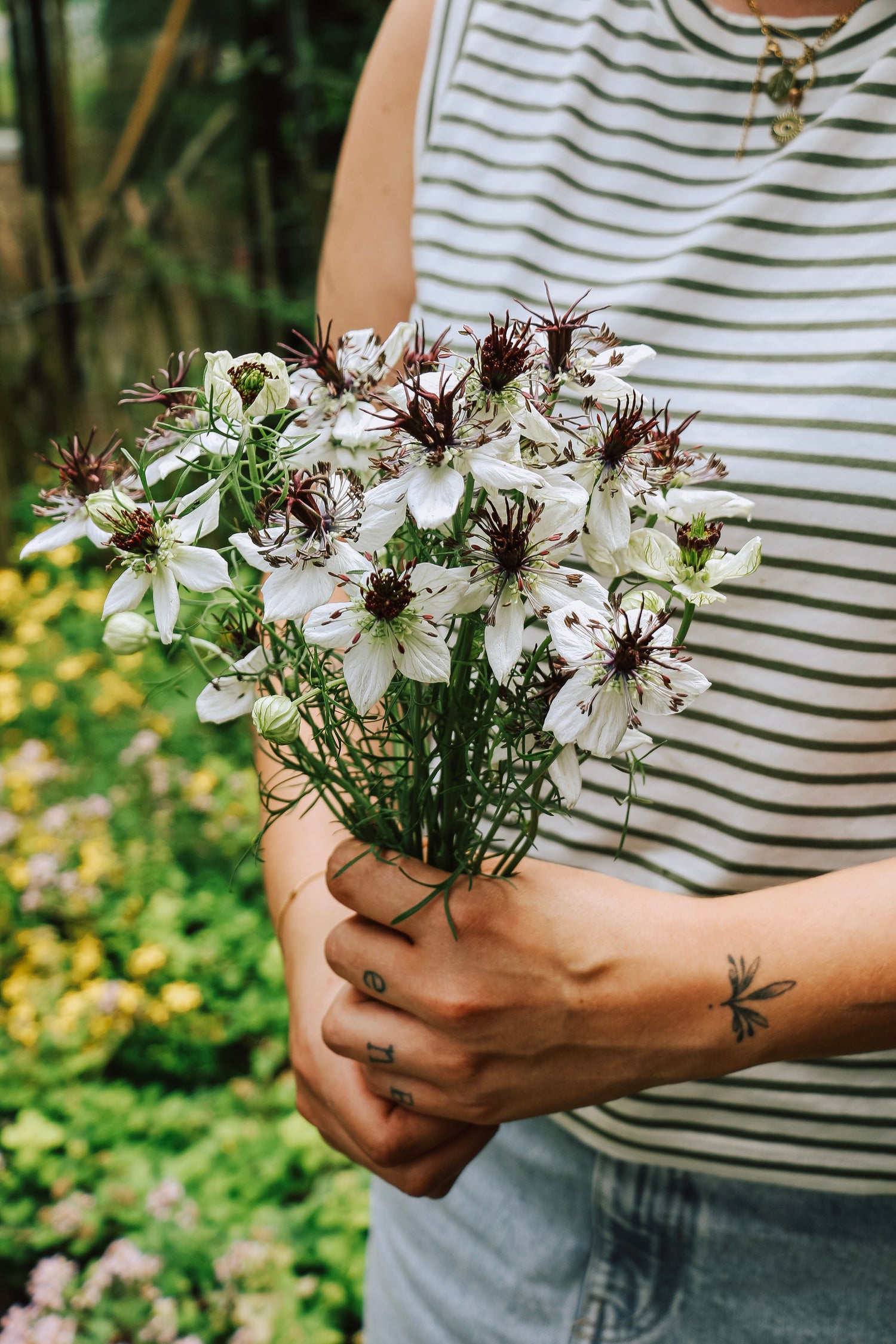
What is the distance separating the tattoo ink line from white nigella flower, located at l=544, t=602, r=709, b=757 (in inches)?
11.0

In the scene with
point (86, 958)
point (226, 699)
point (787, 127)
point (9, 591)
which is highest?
point (787, 127)

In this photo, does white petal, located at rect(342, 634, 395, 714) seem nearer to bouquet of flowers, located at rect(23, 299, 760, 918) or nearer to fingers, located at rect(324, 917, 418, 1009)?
bouquet of flowers, located at rect(23, 299, 760, 918)

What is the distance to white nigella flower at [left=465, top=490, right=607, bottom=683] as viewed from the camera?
0.44 metres

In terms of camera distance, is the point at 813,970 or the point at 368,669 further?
the point at 813,970

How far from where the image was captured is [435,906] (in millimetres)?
621

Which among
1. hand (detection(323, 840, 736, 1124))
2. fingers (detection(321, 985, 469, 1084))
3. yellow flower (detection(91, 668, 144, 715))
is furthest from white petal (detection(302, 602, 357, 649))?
yellow flower (detection(91, 668, 144, 715))

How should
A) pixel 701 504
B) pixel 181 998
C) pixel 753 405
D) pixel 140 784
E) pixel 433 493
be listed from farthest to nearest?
pixel 140 784, pixel 181 998, pixel 753 405, pixel 701 504, pixel 433 493

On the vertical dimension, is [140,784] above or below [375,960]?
below

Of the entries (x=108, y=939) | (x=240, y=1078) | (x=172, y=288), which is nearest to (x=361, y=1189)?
(x=240, y=1078)

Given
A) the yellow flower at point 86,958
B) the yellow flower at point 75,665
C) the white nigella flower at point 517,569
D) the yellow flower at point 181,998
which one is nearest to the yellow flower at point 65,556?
the yellow flower at point 75,665

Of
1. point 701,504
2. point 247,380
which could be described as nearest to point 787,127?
Result: point 701,504

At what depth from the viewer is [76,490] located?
539mm

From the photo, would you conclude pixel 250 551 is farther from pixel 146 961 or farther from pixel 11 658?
pixel 11 658

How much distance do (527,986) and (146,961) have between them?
4.65 ft
